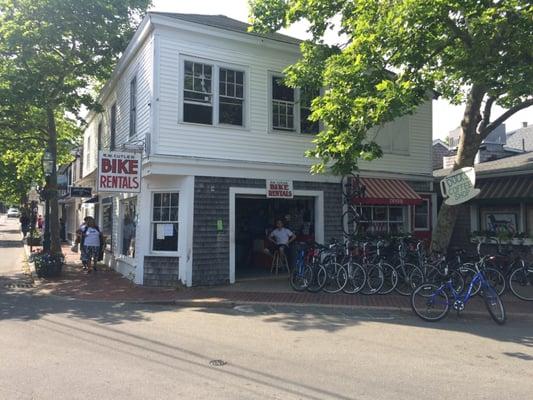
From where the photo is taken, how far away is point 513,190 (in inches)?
566

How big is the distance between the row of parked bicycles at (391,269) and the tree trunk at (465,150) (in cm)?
56

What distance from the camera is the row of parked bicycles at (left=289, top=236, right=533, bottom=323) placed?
10.4 metres

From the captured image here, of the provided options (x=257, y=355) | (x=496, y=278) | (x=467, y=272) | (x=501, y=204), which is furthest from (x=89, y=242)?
(x=501, y=204)

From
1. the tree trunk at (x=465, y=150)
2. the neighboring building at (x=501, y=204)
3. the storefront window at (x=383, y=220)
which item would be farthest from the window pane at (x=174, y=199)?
the neighboring building at (x=501, y=204)

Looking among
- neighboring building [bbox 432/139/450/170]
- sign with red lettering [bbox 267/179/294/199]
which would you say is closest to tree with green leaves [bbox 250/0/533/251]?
sign with red lettering [bbox 267/179/294/199]

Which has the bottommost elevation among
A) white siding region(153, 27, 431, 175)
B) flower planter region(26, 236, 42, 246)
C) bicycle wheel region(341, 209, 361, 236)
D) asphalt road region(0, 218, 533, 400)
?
asphalt road region(0, 218, 533, 400)

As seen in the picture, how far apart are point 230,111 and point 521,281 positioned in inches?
318

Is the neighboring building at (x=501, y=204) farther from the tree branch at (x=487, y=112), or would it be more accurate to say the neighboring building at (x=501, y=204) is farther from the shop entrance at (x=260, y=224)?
the shop entrance at (x=260, y=224)

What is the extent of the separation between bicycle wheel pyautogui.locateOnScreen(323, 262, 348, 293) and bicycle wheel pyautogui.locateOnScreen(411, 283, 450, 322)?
102 inches

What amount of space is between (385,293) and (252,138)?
17.2 ft

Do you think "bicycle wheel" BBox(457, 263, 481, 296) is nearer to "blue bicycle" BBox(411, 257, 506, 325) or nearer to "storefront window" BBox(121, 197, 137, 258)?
"blue bicycle" BBox(411, 257, 506, 325)

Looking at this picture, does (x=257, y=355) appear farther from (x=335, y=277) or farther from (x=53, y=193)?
(x=53, y=193)

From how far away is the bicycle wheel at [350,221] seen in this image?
1465 centimetres

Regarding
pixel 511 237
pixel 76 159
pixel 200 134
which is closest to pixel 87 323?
pixel 200 134
